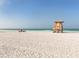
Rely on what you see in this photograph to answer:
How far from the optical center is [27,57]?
6.44 m

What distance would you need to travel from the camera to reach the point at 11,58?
6.16 m

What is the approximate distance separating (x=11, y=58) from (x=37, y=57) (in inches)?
41.9

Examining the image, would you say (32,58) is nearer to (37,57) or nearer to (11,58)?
(37,57)

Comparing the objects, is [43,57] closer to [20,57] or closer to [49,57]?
[49,57]

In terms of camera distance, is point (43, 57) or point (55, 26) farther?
point (55, 26)

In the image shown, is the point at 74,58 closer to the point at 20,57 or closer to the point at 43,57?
the point at 43,57

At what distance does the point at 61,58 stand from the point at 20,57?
1.68m

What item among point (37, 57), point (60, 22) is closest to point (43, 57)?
point (37, 57)

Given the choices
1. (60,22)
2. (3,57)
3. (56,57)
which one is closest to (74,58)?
(56,57)

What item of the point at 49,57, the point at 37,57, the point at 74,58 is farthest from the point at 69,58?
the point at 37,57

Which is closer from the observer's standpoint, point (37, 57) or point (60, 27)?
point (37, 57)

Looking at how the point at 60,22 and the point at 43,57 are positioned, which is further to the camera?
the point at 60,22

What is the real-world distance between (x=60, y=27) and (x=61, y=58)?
23516mm

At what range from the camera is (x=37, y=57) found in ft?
21.1
